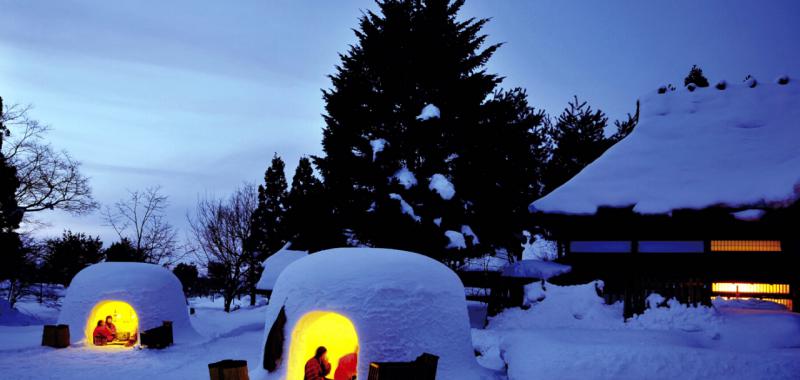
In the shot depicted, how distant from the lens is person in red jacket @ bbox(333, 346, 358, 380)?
7910 mm

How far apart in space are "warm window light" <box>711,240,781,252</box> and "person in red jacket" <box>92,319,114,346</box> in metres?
16.5

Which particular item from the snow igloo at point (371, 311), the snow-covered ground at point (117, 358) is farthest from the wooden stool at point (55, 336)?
the snow igloo at point (371, 311)

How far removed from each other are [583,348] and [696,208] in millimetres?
6115

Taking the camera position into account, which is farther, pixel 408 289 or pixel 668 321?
pixel 668 321

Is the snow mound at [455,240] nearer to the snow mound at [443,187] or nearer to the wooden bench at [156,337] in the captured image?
the snow mound at [443,187]

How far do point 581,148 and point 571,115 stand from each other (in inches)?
85.2

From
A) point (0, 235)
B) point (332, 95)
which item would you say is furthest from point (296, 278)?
point (0, 235)

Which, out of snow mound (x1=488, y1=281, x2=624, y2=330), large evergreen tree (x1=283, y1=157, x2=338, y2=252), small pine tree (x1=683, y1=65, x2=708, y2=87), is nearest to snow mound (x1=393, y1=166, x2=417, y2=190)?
large evergreen tree (x1=283, y1=157, x2=338, y2=252)

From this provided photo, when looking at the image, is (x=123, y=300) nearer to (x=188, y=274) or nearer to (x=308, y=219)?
(x=308, y=219)

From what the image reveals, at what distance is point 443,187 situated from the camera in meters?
17.0

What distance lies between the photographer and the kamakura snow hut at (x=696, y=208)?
11828mm

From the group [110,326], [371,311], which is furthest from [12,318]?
[371,311]

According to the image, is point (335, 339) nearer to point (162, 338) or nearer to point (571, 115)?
point (162, 338)

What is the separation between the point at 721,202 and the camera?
1189 centimetres
